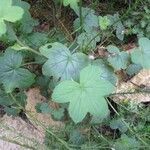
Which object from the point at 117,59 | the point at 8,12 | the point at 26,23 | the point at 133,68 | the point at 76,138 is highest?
the point at 8,12

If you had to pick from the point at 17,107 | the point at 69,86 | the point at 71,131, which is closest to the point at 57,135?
the point at 71,131

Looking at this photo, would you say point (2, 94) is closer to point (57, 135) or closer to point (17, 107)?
point (17, 107)

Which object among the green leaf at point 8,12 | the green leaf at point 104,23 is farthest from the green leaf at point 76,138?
the green leaf at point 8,12

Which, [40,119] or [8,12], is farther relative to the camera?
[40,119]

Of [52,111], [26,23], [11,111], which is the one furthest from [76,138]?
[26,23]

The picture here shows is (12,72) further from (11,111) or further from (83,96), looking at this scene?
(83,96)

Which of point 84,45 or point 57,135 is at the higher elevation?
point 84,45
